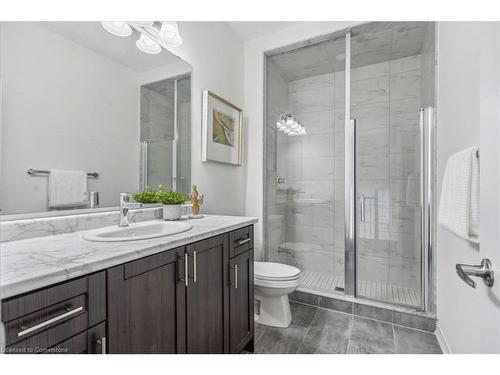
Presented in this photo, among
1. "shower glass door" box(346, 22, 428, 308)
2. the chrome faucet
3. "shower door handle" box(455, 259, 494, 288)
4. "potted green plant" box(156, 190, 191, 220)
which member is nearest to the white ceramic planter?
"potted green plant" box(156, 190, 191, 220)

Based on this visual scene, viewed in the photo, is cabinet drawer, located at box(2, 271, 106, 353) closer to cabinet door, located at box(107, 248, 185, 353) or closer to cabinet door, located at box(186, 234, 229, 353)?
cabinet door, located at box(107, 248, 185, 353)

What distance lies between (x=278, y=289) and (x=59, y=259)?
1.46 metres

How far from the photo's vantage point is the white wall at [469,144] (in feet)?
1.84

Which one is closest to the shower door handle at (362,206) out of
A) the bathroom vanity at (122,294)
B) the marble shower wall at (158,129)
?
the bathroom vanity at (122,294)

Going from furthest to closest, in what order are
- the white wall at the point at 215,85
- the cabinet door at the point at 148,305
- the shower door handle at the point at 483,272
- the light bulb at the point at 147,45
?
the white wall at the point at 215,85 → the light bulb at the point at 147,45 → the cabinet door at the point at 148,305 → the shower door handle at the point at 483,272

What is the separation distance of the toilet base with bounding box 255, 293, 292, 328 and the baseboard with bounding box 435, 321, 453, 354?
3.34ft

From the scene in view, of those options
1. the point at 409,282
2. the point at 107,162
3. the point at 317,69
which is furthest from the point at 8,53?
the point at 409,282

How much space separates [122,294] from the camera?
2.72 feet

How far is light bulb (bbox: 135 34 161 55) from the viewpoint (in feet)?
5.28

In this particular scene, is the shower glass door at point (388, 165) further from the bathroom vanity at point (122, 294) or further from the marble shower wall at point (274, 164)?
the bathroom vanity at point (122, 294)

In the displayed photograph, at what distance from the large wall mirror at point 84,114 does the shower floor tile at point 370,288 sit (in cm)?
167

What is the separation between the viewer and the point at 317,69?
9.20ft

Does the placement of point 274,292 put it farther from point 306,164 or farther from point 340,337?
point 306,164
